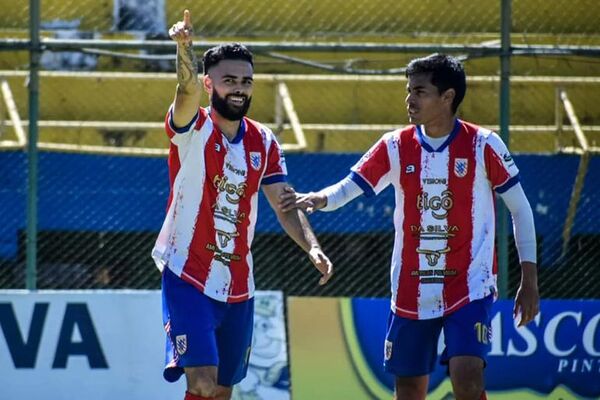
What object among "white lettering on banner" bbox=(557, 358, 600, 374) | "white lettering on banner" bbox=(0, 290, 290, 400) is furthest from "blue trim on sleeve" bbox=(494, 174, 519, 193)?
"white lettering on banner" bbox=(557, 358, 600, 374)

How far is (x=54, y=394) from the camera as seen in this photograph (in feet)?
26.3

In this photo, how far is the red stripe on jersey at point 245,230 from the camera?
590cm

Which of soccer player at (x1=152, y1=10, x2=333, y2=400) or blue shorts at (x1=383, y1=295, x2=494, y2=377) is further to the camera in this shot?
blue shorts at (x1=383, y1=295, x2=494, y2=377)

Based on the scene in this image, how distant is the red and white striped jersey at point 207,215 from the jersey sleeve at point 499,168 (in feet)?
4.13

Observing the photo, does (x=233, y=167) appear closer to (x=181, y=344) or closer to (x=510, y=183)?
(x=181, y=344)

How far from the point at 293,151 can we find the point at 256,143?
3842 millimetres

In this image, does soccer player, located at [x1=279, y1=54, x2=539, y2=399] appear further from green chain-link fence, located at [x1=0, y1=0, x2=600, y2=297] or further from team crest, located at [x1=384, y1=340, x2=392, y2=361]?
green chain-link fence, located at [x1=0, y1=0, x2=600, y2=297]

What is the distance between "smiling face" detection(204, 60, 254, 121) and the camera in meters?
5.86

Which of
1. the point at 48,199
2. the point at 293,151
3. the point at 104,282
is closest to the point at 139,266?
the point at 104,282

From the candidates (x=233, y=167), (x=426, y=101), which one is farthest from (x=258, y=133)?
(x=426, y=101)

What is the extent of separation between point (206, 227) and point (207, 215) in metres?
0.06

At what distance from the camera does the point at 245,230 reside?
5973mm

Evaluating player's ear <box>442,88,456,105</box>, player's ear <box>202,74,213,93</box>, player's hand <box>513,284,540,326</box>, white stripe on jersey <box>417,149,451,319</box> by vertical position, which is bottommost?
player's hand <box>513,284,540,326</box>

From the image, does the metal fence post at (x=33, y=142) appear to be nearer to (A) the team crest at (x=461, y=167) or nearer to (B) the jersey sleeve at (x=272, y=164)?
(B) the jersey sleeve at (x=272, y=164)
